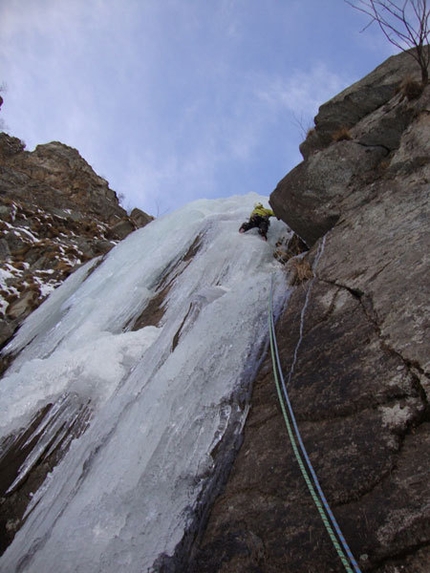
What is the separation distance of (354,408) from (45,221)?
13323 millimetres

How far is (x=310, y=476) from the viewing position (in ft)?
7.04

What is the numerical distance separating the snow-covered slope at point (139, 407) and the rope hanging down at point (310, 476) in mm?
315

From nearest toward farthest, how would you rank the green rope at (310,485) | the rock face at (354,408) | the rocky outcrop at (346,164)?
the green rope at (310,485), the rock face at (354,408), the rocky outcrop at (346,164)

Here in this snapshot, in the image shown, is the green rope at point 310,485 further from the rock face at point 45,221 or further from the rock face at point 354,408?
the rock face at point 45,221

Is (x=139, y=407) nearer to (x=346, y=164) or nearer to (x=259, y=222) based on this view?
(x=346, y=164)

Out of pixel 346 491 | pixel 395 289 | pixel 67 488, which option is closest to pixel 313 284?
pixel 395 289

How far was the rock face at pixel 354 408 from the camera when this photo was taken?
178 centimetres

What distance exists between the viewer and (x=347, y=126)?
6.49 m

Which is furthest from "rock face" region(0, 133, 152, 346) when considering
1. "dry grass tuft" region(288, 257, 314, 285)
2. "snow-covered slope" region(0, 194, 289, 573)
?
"dry grass tuft" region(288, 257, 314, 285)

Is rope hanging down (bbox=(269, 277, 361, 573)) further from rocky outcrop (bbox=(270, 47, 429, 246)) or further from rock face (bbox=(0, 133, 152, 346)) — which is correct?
rock face (bbox=(0, 133, 152, 346))

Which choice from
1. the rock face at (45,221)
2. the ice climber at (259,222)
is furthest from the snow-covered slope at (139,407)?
the rock face at (45,221)

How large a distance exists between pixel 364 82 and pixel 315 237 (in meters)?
3.31

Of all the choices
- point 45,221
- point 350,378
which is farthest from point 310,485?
point 45,221

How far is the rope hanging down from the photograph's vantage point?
1.66 meters
